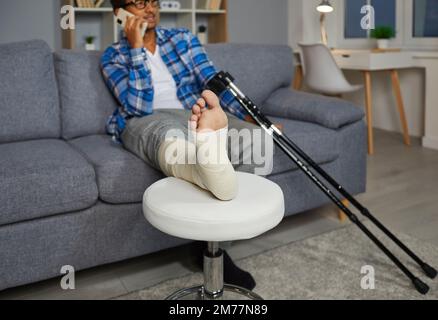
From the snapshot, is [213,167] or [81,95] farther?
[81,95]

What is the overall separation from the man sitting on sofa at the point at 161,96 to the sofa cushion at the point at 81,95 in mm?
54

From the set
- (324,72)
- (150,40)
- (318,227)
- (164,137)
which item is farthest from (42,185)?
(324,72)

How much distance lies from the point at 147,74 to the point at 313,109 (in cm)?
74

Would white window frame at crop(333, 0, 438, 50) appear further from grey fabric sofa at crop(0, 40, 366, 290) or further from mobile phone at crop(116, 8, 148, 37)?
mobile phone at crop(116, 8, 148, 37)

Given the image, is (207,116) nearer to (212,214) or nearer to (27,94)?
(212,214)

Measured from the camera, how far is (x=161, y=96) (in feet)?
6.40

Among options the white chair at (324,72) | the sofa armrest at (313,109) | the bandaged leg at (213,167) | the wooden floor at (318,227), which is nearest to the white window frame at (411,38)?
the white chair at (324,72)

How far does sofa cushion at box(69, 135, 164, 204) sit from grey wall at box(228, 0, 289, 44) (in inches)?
119

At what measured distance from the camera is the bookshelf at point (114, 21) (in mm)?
3600

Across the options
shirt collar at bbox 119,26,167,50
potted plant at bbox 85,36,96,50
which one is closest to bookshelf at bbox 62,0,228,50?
potted plant at bbox 85,36,96,50

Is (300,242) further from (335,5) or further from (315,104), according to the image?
(335,5)

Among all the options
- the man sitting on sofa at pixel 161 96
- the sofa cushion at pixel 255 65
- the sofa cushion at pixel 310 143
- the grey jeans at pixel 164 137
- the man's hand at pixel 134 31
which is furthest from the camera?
the sofa cushion at pixel 255 65

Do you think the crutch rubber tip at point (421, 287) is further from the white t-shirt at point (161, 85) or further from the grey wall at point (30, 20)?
the grey wall at point (30, 20)

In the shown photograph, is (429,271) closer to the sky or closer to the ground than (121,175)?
closer to the ground
